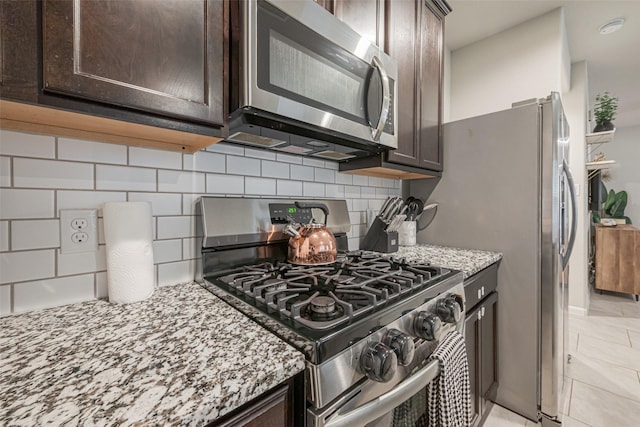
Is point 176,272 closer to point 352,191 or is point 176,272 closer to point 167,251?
point 167,251

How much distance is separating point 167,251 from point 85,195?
0.96ft

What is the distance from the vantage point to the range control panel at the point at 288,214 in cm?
121

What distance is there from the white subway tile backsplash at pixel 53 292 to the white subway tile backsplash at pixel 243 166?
591mm

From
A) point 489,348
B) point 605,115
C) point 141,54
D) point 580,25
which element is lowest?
point 489,348

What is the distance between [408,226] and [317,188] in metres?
0.75

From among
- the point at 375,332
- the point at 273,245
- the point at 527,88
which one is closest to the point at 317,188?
the point at 273,245

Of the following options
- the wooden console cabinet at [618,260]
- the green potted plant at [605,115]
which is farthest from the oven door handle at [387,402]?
the wooden console cabinet at [618,260]

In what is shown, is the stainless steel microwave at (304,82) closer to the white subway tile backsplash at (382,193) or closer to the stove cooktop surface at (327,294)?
the stove cooktop surface at (327,294)

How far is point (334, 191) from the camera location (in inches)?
62.0

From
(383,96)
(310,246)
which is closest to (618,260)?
(383,96)

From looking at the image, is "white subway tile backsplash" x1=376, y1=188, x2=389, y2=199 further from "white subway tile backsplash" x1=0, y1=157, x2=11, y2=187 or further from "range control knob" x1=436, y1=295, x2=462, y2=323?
"white subway tile backsplash" x1=0, y1=157, x2=11, y2=187

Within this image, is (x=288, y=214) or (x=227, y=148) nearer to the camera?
(x=227, y=148)

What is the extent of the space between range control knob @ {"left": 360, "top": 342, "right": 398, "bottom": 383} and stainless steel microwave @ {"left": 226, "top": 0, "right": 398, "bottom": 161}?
70 centimetres

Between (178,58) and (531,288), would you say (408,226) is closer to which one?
(531,288)
